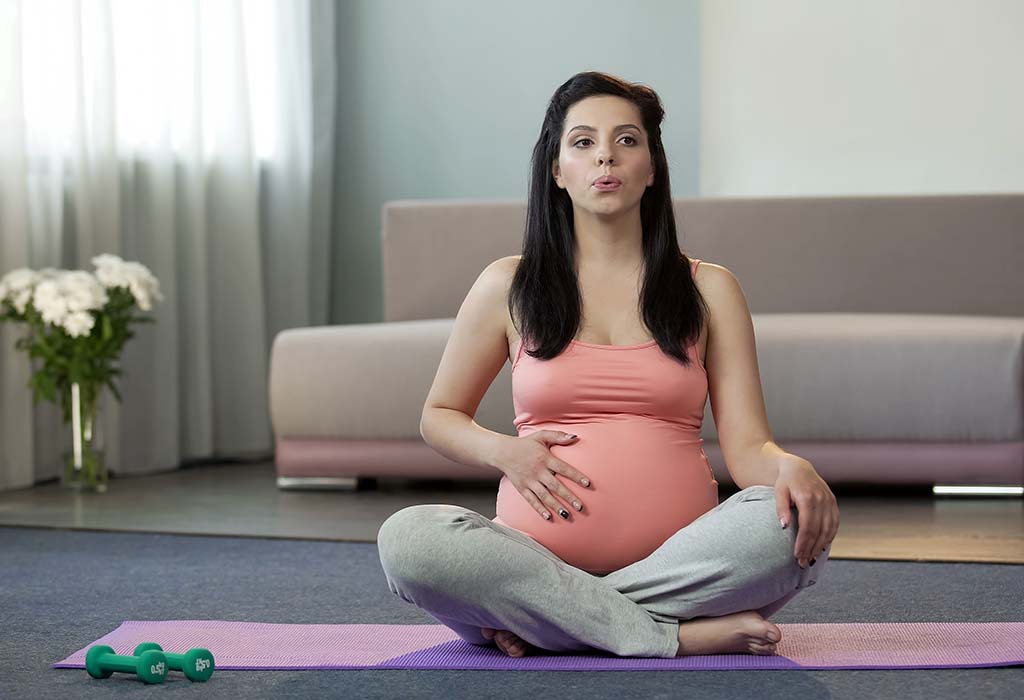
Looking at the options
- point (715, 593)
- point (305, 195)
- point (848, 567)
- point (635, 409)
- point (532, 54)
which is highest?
point (532, 54)

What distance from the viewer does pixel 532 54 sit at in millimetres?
5281

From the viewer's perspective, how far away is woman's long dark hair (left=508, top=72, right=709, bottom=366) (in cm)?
183

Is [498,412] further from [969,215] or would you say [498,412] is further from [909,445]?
[969,215]

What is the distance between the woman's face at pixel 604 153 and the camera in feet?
5.96

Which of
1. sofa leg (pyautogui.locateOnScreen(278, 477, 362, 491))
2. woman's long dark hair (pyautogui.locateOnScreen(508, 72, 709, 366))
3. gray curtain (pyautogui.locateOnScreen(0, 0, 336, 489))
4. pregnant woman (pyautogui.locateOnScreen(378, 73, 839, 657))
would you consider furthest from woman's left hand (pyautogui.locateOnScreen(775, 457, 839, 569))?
gray curtain (pyautogui.locateOnScreen(0, 0, 336, 489))

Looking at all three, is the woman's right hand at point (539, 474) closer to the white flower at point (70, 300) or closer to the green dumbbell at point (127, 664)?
the green dumbbell at point (127, 664)

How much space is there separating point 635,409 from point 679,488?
0.12 m

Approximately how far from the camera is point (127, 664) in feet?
5.56

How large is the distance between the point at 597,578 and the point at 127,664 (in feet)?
1.91

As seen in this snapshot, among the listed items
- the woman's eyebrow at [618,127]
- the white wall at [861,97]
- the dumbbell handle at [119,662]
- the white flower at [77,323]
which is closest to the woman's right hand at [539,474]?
the woman's eyebrow at [618,127]

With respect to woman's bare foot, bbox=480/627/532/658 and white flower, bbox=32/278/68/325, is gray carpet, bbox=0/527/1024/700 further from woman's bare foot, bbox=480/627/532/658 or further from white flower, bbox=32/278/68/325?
white flower, bbox=32/278/68/325

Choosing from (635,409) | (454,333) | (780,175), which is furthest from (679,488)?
(780,175)

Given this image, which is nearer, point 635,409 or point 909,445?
point 635,409

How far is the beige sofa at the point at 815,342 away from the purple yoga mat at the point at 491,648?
153 centimetres
